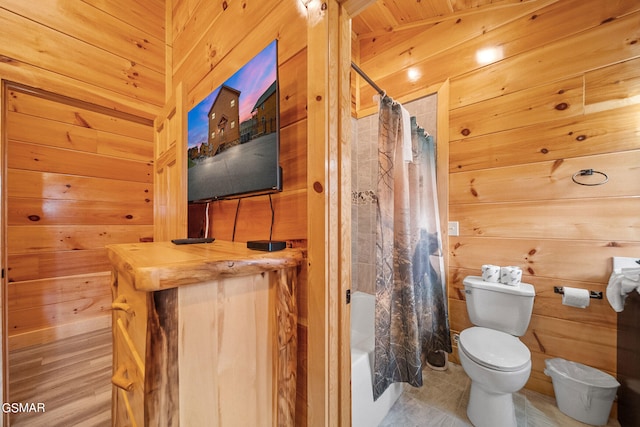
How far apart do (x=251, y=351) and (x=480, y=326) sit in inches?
67.9

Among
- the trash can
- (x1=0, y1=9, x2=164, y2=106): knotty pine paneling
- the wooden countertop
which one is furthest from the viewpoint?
(x1=0, y1=9, x2=164, y2=106): knotty pine paneling

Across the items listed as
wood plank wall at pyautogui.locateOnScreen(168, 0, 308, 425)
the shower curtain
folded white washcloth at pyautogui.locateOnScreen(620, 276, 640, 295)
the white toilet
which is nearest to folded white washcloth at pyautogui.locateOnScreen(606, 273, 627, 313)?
folded white washcloth at pyautogui.locateOnScreen(620, 276, 640, 295)

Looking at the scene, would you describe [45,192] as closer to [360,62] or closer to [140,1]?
[140,1]

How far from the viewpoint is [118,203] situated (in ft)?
7.86

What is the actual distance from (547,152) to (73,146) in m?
3.87

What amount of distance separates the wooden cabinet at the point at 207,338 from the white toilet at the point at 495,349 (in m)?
1.13

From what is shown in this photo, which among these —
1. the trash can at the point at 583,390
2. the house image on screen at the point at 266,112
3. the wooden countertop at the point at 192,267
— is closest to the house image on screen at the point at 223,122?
the house image on screen at the point at 266,112

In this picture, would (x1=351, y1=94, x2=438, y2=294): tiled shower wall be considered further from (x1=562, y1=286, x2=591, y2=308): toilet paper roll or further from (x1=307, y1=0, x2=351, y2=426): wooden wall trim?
(x1=307, y1=0, x2=351, y2=426): wooden wall trim

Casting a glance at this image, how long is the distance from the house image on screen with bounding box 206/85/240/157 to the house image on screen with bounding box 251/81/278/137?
0.50 feet

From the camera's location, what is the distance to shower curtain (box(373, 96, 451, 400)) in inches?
56.9

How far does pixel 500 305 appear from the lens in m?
1.60

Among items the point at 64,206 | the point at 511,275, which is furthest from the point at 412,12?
the point at 64,206

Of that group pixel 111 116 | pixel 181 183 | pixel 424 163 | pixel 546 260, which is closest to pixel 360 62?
pixel 424 163

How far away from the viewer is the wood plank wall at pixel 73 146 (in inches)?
73.8
